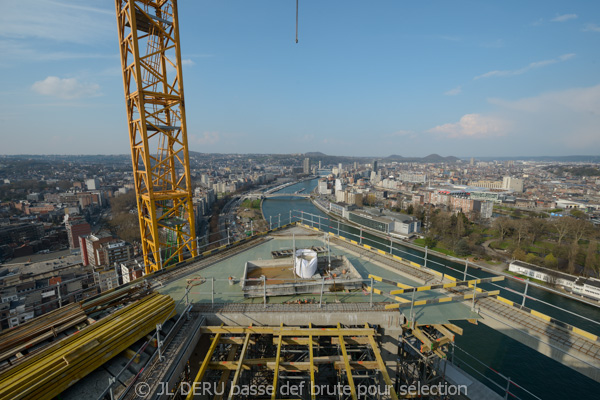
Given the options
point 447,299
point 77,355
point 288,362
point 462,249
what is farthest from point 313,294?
point 462,249

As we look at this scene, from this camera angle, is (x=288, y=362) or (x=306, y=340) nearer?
(x=288, y=362)

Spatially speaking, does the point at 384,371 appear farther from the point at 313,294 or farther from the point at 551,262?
the point at 551,262

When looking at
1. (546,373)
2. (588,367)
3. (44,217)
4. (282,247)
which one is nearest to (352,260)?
(282,247)

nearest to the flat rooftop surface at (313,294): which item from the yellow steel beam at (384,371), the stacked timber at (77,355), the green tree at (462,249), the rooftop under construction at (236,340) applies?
the rooftop under construction at (236,340)

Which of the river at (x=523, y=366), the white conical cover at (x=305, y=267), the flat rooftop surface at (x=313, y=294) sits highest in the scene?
the white conical cover at (x=305, y=267)

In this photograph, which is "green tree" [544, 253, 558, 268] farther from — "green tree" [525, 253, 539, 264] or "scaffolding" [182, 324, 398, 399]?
"scaffolding" [182, 324, 398, 399]

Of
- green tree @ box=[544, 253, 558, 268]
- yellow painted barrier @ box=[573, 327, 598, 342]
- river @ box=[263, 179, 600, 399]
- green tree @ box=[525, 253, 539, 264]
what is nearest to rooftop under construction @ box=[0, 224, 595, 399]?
A: yellow painted barrier @ box=[573, 327, 598, 342]

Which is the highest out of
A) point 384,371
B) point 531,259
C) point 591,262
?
point 384,371

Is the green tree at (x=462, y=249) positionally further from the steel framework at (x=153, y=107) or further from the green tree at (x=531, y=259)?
the steel framework at (x=153, y=107)

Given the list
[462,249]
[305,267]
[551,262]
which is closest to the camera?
[305,267]
